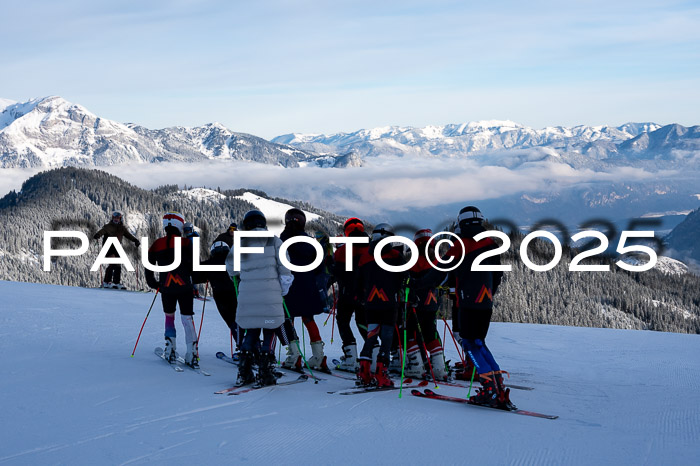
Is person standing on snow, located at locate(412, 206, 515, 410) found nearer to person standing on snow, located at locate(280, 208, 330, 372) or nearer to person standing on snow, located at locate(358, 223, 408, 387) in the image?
person standing on snow, located at locate(358, 223, 408, 387)

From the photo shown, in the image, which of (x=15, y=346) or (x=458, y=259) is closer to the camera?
(x=458, y=259)

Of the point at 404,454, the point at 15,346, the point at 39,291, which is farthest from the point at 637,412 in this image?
the point at 39,291

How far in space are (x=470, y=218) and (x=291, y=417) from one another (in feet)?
10.4

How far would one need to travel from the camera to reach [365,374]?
8.03 metres

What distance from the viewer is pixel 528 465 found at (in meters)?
4.96

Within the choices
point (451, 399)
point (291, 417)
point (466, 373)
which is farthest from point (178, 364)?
point (466, 373)

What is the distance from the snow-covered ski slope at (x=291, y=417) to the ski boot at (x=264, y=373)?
0.18 m

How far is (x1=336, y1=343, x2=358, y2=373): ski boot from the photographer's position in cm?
957

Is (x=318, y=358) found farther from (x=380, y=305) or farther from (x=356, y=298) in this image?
(x=380, y=305)

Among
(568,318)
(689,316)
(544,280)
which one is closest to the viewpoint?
(568,318)

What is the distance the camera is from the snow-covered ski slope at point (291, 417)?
5.12 meters

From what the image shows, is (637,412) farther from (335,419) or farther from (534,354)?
(534,354)

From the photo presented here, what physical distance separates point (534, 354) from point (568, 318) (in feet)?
384

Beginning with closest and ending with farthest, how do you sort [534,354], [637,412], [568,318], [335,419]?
1. [335,419]
2. [637,412]
3. [534,354]
4. [568,318]
